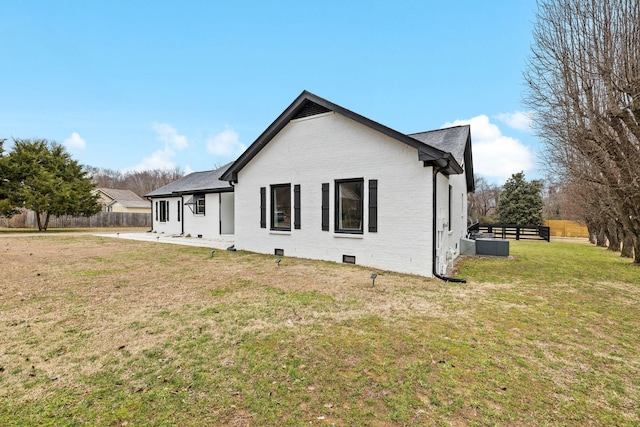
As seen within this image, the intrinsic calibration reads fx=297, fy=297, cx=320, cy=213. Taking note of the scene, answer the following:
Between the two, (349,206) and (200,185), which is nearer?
(349,206)

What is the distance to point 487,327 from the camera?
172 inches

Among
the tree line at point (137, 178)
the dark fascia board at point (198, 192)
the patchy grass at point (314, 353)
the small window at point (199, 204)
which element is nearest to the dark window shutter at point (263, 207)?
the patchy grass at point (314, 353)

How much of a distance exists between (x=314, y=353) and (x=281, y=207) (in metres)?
7.76

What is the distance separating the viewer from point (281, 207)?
10875 mm

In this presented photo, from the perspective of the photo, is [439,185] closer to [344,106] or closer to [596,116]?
[344,106]

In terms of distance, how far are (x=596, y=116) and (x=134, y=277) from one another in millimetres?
13891

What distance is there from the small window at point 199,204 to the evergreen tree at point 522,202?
32.9 meters

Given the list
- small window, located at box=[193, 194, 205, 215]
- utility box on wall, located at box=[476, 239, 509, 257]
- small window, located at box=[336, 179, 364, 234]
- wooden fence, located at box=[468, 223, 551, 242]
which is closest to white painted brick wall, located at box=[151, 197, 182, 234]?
small window, located at box=[193, 194, 205, 215]

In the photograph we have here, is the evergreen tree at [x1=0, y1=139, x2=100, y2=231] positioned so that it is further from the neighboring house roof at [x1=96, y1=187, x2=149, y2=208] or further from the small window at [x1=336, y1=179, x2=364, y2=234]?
the small window at [x1=336, y1=179, x2=364, y2=234]

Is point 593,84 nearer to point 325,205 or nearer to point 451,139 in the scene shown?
point 451,139

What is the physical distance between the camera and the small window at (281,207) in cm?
1064

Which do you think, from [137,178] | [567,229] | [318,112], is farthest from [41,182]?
[567,229]

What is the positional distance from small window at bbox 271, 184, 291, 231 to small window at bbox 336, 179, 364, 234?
2.07 metres

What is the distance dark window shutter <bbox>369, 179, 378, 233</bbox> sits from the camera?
8.58 metres
